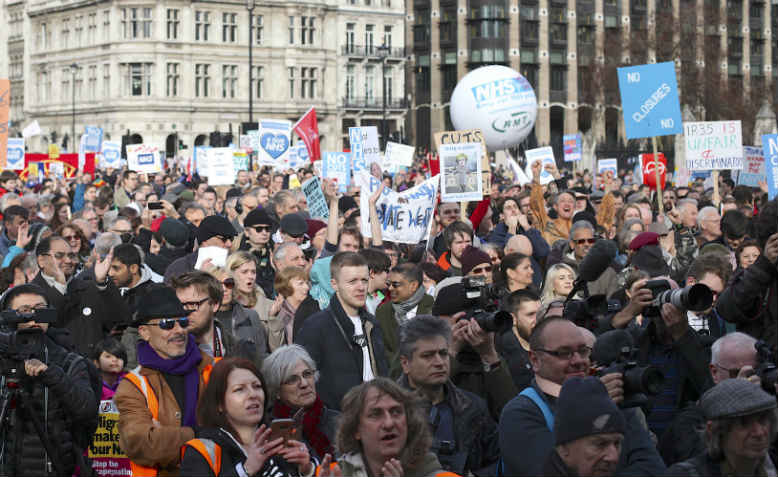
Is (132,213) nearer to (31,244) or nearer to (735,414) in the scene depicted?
(31,244)

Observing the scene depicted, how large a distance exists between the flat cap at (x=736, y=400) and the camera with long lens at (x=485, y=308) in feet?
3.60

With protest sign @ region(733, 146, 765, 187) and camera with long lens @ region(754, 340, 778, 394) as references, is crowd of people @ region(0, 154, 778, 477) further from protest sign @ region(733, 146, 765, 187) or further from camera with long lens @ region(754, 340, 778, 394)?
protest sign @ region(733, 146, 765, 187)

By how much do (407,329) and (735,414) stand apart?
1741 mm

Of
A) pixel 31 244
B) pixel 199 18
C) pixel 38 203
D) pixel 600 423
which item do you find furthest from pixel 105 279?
pixel 199 18

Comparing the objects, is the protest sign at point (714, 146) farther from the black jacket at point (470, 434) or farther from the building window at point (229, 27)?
the building window at point (229, 27)

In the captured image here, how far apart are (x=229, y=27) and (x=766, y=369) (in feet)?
251

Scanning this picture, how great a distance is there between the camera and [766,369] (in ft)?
16.1

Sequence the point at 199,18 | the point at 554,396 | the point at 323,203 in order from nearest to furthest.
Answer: the point at 554,396, the point at 323,203, the point at 199,18

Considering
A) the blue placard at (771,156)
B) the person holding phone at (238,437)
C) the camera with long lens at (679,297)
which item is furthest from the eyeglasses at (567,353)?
the blue placard at (771,156)

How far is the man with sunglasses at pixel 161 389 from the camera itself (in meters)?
5.48

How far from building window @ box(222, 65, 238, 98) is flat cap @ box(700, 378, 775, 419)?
7552cm

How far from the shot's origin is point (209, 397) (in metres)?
5.27

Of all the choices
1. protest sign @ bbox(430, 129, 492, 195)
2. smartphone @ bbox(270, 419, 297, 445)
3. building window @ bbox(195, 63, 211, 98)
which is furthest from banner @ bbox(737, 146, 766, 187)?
building window @ bbox(195, 63, 211, 98)

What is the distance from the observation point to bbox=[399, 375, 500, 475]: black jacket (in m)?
5.51
